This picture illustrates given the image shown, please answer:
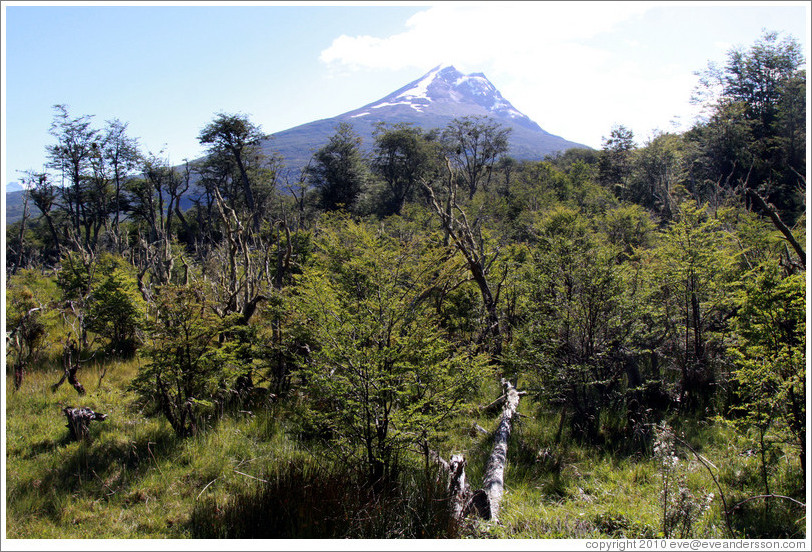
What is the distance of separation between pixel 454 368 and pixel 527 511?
1959 mm

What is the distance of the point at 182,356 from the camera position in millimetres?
5598

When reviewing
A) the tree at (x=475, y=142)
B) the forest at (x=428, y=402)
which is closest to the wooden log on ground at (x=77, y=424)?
the forest at (x=428, y=402)

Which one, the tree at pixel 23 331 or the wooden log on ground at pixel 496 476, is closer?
the wooden log on ground at pixel 496 476

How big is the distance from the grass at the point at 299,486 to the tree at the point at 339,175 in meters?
34.0

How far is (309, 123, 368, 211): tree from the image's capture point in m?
39.7

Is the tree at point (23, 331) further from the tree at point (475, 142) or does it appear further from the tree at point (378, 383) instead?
the tree at point (475, 142)

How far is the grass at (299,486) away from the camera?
3.92m

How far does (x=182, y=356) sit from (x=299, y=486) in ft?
8.59

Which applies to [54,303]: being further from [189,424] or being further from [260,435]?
[260,435]

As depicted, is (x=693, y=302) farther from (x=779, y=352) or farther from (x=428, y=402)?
(x=428, y=402)

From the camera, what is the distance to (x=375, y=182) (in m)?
42.7

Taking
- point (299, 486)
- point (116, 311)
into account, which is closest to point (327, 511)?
point (299, 486)

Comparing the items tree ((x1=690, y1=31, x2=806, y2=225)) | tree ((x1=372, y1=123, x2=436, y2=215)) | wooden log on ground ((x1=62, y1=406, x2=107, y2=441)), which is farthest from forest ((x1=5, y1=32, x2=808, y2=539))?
tree ((x1=372, y1=123, x2=436, y2=215))

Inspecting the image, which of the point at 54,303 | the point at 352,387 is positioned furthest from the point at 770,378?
the point at 54,303
